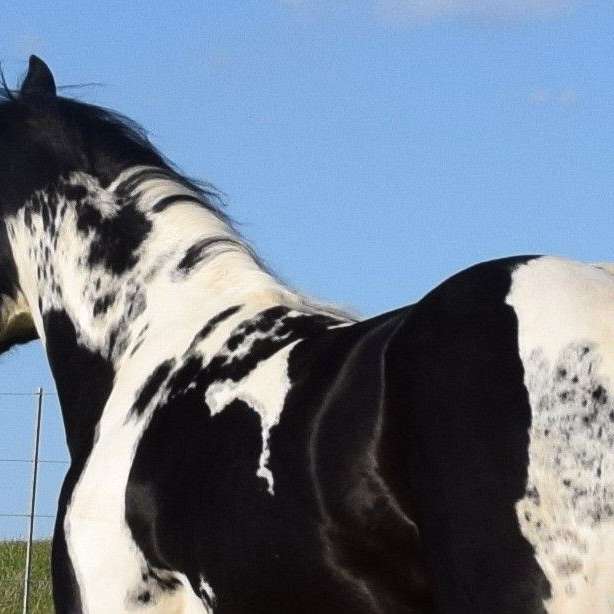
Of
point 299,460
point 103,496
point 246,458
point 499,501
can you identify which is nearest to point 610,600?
point 499,501

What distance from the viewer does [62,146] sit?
4977 millimetres

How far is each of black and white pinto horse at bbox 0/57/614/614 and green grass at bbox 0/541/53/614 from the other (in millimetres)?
4187

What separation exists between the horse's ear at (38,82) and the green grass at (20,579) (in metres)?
3.97

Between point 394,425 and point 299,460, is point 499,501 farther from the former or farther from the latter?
point 299,460

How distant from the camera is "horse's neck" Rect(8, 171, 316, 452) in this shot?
4254mm

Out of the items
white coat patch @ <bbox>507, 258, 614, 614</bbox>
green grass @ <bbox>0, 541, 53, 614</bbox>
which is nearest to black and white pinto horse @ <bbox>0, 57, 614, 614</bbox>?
white coat patch @ <bbox>507, 258, 614, 614</bbox>

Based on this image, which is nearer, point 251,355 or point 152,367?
point 251,355

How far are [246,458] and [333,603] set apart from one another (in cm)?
46

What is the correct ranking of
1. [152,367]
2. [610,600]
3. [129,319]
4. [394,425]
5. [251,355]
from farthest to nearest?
[129,319]
[152,367]
[251,355]
[394,425]
[610,600]

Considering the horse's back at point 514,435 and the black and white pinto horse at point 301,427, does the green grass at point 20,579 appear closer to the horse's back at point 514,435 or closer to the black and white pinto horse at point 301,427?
the black and white pinto horse at point 301,427

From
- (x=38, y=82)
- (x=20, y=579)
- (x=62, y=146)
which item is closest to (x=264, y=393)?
(x=62, y=146)

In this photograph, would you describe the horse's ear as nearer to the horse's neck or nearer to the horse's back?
the horse's neck

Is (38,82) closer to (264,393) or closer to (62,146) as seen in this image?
(62,146)

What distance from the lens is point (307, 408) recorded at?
332cm
